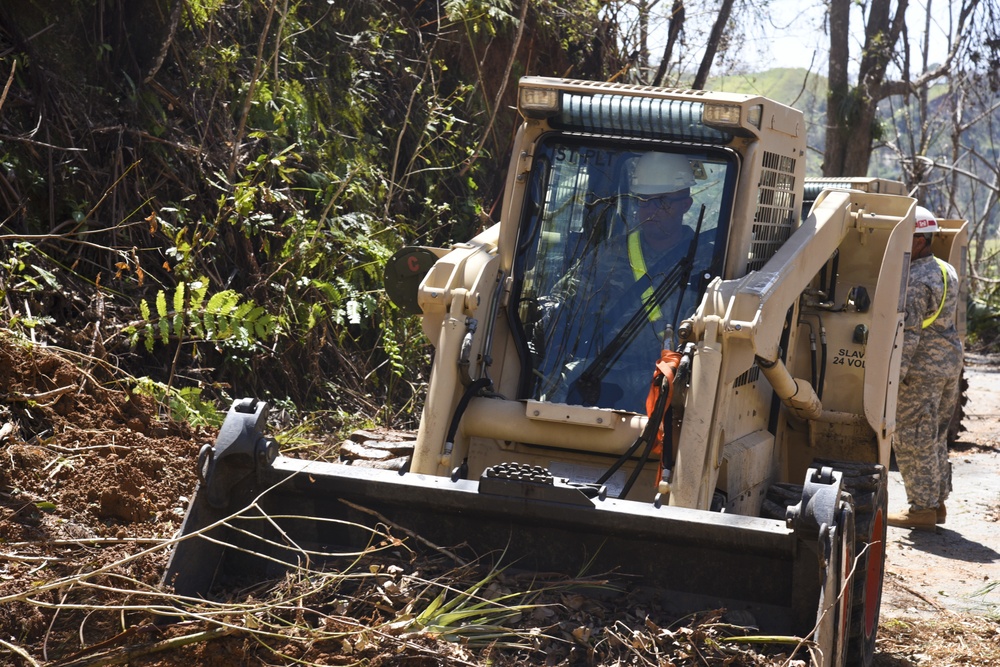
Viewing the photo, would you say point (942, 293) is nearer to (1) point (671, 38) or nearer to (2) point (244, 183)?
(2) point (244, 183)

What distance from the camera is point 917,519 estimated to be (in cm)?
788

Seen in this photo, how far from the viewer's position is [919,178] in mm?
22016

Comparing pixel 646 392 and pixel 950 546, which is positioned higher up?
pixel 646 392

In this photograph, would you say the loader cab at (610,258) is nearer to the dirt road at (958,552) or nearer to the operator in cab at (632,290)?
the operator in cab at (632,290)

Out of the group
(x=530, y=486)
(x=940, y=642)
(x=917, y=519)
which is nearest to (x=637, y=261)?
(x=530, y=486)

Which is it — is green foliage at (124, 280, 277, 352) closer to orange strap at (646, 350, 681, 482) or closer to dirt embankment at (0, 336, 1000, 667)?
dirt embankment at (0, 336, 1000, 667)

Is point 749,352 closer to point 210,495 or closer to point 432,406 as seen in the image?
point 432,406

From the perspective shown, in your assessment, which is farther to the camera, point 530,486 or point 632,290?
point 632,290

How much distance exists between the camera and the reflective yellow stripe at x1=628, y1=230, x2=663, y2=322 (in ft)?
17.1

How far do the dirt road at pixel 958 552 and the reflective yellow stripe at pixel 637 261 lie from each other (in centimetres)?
220

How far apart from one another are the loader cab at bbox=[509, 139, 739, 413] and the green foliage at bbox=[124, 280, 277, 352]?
7.92ft

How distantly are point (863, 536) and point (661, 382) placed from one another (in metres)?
1.06

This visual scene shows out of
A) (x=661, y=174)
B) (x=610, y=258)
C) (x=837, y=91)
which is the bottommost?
(x=610, y=258)

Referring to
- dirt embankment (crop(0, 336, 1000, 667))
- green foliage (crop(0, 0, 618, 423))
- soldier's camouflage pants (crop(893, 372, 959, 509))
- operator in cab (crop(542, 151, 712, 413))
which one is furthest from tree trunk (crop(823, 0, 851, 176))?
operator in cab (crop(542, 151, 712, 413))
